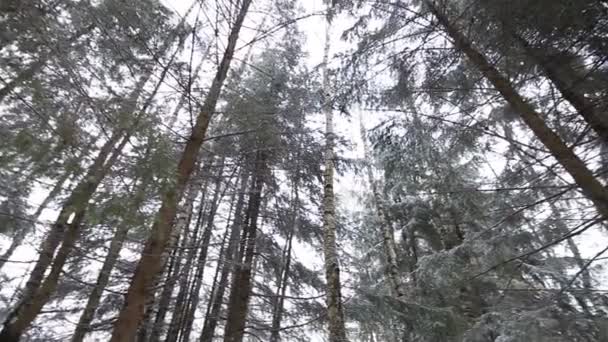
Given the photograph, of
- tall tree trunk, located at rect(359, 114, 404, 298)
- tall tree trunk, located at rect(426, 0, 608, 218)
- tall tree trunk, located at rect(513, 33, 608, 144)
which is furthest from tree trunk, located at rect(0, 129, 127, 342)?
tall tree trunk, located at rect(513, 33, 608, 144)

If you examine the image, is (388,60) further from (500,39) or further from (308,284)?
(308,284)

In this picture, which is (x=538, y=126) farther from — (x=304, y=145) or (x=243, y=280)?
(x=243, y=280)

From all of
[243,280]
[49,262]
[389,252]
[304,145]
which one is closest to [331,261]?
[243,280]

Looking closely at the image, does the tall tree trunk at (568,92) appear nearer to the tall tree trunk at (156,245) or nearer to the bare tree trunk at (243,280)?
the tall tree trunk at (156,245)

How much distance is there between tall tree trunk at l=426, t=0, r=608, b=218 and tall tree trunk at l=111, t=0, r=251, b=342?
9.30 feet

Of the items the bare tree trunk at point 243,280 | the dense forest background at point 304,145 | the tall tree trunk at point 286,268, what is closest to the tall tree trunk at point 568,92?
the dense forest background at point 304,145

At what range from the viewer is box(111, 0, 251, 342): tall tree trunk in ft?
7.63

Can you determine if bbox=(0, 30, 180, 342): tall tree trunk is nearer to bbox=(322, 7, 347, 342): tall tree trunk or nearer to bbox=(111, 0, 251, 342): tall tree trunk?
bbox=(111, 0, 251, 342): tall tree trunk

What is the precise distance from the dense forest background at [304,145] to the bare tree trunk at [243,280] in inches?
1.5

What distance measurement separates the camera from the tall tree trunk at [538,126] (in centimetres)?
238

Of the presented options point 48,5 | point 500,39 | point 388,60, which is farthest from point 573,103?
point 48,5

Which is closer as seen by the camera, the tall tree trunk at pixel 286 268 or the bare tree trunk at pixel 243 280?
the bare tree trunk at pixel 243 280

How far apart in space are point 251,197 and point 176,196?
398cm

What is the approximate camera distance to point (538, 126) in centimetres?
280
